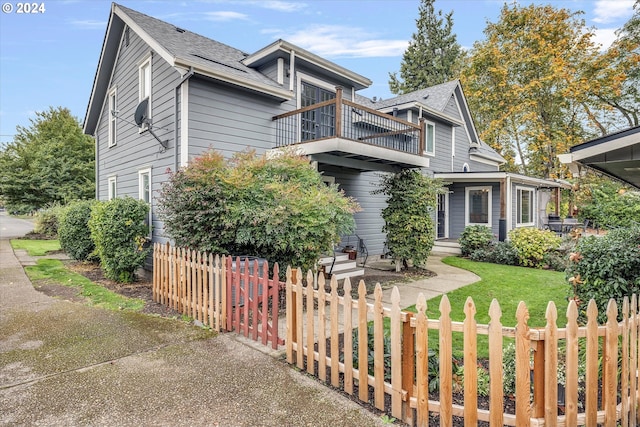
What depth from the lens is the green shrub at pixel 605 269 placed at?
3820 mm

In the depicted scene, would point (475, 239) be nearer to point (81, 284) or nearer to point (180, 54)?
point (180, 54)

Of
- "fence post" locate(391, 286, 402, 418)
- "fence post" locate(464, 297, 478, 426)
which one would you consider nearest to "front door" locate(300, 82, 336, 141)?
"fence post" locate(391, 286, 402, 418)

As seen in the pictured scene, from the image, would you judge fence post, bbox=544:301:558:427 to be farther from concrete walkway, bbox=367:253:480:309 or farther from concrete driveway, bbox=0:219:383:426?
concrete walkway, bbox=367:253:480:309

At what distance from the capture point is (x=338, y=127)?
7.73m

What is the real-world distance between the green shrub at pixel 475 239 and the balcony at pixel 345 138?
3975 millimetres

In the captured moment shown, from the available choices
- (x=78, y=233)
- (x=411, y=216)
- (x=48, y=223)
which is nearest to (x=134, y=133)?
(x=78, y=233)

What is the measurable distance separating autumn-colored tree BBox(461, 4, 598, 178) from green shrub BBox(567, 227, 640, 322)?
1930 cm

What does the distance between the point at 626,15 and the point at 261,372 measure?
26020mm

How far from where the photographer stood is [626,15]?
747 inches

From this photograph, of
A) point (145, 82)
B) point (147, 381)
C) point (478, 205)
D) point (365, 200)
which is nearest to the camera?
point (147, 381)

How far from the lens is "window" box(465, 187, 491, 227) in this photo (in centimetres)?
1574

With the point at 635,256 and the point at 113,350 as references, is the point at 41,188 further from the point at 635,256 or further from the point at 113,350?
the point at 635,256

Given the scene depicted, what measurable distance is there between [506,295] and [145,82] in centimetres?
1020

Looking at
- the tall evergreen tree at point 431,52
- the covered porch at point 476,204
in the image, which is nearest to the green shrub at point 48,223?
the covered porch at point 476,204
